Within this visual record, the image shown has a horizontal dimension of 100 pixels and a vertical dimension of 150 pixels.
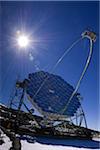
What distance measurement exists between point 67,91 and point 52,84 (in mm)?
1529

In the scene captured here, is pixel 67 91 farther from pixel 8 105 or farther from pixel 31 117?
pixel 8 105

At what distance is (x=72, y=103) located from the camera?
24875 mm

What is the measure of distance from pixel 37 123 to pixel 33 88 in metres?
2.93

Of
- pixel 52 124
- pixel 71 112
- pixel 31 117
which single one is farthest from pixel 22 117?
pixel 71 112

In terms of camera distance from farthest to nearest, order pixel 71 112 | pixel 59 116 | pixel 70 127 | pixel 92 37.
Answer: pixel 70 127, pixel 71 112, pixel 59 116, pixel 92 37

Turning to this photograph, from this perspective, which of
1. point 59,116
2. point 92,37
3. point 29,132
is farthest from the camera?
point 59,116

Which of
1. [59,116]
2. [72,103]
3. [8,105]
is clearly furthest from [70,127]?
[8,105]

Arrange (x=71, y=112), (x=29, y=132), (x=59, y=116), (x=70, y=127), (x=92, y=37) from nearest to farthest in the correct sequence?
(x=92, y=37), (x=29, y=132), (x=59, y=116), (x=71, y=112), (x=70, y=127)

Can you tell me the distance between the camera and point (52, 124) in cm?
2331

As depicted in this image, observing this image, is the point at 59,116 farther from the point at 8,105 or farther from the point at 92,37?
the point at 92,37

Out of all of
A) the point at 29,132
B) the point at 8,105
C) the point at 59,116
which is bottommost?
the point at 29,132

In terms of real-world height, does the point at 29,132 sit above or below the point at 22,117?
below

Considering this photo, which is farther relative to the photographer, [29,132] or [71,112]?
[71,112]

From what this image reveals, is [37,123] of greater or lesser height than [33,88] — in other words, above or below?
below
